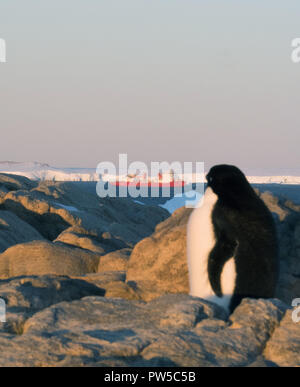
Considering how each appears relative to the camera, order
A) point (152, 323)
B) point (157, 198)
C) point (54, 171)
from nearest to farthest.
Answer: point (152, 323) < point (157, 198) < point (54, 171)

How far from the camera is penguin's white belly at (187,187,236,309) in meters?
6.58

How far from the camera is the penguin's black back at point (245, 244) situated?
653 cm

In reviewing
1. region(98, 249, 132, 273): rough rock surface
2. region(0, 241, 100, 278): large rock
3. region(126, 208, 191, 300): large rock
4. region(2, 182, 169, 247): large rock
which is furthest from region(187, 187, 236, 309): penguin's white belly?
region(2, 182, 169, 247): large rock

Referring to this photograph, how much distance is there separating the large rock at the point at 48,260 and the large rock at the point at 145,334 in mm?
3788

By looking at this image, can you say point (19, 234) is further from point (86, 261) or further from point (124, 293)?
point (124, 293)

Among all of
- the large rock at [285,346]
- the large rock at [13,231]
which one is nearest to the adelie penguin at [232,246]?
the large rock at [285,346]

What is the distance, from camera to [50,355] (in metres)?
4.29

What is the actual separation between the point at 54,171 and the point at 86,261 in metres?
111

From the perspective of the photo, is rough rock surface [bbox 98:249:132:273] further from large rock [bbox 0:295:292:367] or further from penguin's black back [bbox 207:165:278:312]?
large rock [bbox 0:295:292:367]

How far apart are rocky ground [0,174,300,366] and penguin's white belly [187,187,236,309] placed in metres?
0.38

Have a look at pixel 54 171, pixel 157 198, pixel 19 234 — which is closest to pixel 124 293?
pixel 19 234

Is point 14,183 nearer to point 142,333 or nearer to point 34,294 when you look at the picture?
point 34,294

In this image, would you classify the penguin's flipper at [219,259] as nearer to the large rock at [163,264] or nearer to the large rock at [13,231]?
the large rock at [163,264]

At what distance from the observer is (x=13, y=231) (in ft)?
46.7
